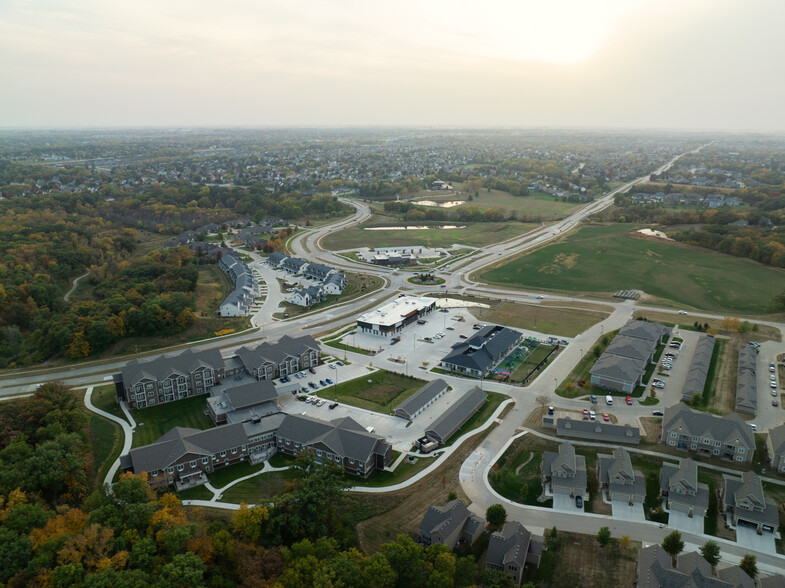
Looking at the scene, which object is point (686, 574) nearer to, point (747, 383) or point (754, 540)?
point (754, 540)

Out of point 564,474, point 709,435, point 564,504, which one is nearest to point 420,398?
point 564,474

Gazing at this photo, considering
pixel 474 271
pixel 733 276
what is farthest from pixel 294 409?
pixel 733 276

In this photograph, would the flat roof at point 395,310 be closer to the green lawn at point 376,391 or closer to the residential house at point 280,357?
the residential house at point 280,357

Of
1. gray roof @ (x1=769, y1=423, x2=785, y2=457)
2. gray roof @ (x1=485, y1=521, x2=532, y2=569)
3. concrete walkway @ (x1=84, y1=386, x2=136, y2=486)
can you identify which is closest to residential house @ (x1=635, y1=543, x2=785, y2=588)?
gray roof @ (x1=485, y1=521, x2=532, y2=569)

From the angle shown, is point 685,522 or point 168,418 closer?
point 685,522

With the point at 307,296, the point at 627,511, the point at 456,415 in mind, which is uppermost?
the point at 307,296

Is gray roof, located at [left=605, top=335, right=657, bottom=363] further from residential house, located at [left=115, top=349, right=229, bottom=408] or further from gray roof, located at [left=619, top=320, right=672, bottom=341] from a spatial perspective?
residential house, located at [left=115, top=349, right=229, bottom=408]

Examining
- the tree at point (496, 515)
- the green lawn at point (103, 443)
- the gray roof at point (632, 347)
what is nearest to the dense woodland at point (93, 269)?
the green lawn at point (103, 443)
